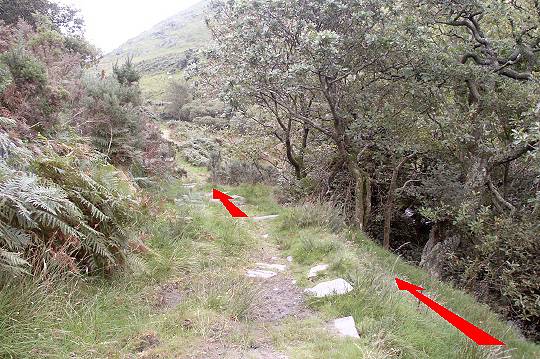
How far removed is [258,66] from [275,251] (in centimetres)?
386

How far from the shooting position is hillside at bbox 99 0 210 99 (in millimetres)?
51219

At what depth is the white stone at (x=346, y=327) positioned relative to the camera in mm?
3938

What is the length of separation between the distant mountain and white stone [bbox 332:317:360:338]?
5582 cm

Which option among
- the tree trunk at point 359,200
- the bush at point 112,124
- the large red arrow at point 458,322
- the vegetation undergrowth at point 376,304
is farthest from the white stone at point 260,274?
the tree trunk at point 359,200

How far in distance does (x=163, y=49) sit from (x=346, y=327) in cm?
9595

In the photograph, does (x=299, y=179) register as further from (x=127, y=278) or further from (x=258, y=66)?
(x=127, y=278)

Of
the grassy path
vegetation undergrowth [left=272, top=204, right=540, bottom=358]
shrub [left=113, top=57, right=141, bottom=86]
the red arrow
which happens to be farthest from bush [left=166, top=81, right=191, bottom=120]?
the grassy path

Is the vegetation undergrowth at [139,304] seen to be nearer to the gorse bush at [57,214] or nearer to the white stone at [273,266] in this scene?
the gorse bush at [57,214]

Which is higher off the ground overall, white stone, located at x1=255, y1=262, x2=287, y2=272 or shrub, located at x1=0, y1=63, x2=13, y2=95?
Result: shrub, located at x1=0, y1=63, x2=13, y2=95

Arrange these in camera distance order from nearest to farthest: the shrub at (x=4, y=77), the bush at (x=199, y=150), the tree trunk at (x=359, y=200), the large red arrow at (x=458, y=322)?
1. the large red arrow at (x=458, y=322)
2. the shrub at (x=4, y=77)
3. the tree trunk at (x=359, y=200)
4. the bush at (x=199, y=150)

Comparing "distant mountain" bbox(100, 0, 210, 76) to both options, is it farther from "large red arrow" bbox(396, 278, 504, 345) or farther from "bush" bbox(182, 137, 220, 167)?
"large red arrow" bbox(396, 278, 504, 345)

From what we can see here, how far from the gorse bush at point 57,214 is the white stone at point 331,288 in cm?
220

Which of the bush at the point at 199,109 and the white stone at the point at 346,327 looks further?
the bush at the point at 199,109

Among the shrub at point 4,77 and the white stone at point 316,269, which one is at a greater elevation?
the shrub at point 4,77
